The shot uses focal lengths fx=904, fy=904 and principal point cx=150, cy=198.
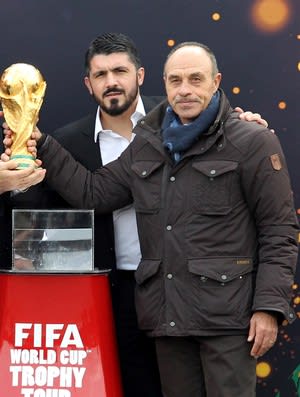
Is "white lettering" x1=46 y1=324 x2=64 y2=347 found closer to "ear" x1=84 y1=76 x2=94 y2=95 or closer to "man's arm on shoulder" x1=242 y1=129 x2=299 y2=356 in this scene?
"man's arm on shoulder" x1=242 y1=129 x2=299 y2=356

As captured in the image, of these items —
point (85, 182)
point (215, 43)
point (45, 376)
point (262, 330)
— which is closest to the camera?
point (262, 330)

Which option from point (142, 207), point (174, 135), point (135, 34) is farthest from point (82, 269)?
point (135, 34)

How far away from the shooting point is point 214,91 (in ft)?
9.41

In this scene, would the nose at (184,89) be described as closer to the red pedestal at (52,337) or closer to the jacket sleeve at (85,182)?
the jacket sleeve at (85,182)

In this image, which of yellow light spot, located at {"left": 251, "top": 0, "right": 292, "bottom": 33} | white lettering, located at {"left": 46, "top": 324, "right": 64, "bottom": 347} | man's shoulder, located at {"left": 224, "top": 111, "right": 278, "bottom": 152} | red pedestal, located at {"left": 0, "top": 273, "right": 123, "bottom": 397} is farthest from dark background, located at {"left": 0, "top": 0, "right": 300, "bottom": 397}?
white lettering, located at {"left": 46, "top": 324, "right": 64, "bottom": 347}

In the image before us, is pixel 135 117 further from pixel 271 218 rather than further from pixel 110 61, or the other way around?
pixel 271 218

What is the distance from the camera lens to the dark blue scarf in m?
2.79

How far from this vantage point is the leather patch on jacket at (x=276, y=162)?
275 cm

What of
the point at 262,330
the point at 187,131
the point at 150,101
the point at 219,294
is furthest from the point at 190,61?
the point at 262,330

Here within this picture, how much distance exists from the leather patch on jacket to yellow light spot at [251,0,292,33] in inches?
29.0

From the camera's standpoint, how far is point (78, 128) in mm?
3244

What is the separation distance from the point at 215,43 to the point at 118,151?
55 cm

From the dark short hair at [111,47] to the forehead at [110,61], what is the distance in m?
0.01

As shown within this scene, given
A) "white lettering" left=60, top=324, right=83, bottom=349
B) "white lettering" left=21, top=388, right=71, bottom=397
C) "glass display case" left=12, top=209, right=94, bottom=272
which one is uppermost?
"glass display case" left=12, top=209, right=94, bottom=272
